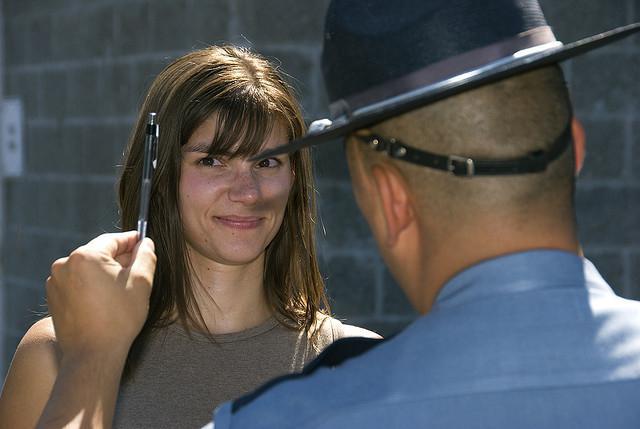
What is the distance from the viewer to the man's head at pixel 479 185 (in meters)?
1.20

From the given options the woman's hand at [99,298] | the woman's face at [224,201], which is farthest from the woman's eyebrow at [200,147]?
the woman's hand at [99,298]

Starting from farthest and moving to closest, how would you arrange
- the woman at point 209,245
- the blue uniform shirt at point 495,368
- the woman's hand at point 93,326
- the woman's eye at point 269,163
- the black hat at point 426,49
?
the woman's eye at point 269,163
the woman at point 209,245
the woman's hand at point 93,326
the black hat at point 426,49
the blue uniform shirt at point 495,368

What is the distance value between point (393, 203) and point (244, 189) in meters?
0.94

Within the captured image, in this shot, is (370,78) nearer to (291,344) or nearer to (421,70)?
(421,70)

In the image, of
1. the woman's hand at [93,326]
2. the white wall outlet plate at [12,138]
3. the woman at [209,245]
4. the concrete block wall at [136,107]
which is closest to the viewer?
the woman's hand at [93,326]

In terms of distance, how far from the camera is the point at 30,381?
6.59 ft

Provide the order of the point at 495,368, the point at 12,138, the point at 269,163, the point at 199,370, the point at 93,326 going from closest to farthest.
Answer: the point at 495,368 < the point at 93,326 < the point at 199,370 < the point at 269,163 < the point at 12,138

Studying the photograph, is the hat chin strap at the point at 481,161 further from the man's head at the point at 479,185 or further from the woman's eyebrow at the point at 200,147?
the woman's eyebrow at the point at 200,147

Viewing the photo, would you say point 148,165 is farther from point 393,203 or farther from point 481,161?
point 481,161

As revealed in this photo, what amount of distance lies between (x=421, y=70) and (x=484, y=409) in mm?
418

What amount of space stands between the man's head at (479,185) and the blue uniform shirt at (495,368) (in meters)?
0.03

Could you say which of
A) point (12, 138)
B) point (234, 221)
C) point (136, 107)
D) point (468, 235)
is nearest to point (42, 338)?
point (234, 221)

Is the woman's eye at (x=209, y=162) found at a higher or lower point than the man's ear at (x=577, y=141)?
lower

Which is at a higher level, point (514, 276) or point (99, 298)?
Result: point (514, 276)
